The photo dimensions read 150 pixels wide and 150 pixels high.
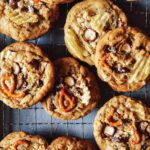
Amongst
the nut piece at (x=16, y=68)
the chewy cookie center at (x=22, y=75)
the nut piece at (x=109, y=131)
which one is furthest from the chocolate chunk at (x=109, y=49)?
the nut piece at (x=16, y=68)

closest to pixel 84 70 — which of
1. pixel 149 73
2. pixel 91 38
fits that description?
pixel 91 38

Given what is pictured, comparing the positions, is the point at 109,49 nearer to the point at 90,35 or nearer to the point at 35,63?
the point at 90,35

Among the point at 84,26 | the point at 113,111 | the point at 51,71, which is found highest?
the point at 84,26

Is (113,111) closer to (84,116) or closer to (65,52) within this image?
(84,116)

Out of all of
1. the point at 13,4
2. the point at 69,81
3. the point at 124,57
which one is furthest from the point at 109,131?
the point at 13,4

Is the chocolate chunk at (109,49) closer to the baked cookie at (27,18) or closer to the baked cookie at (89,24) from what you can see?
the baked cookie at (89,24)

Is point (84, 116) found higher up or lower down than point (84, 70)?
lower down

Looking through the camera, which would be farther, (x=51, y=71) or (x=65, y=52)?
(x=65, y=52)
